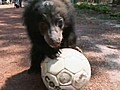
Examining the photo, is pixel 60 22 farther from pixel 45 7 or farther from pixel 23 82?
pixel 23 82

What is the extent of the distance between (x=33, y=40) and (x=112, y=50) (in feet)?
6.79

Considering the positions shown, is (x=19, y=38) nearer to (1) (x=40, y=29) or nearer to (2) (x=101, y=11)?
(1) (x=40, y=29)

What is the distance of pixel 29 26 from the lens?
11.7 feet

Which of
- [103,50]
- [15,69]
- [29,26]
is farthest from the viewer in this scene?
[103,50]

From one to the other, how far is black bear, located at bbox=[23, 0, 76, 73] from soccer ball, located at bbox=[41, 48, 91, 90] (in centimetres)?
10

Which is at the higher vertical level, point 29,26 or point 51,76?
point 29,26

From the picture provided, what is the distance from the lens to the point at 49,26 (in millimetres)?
3150

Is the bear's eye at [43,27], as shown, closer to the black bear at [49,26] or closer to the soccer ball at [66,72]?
the black bear at [49,26]

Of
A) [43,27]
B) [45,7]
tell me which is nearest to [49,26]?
[43,27]

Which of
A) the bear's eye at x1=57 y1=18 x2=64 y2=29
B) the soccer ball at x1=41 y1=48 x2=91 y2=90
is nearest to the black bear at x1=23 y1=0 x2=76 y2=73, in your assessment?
the bear's eye at x1=57 y1=18 x2=64 y2=29

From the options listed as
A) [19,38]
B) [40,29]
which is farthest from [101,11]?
[40,29]

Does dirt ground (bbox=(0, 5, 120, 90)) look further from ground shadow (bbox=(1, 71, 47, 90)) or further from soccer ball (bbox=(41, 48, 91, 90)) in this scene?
soccer ball (bbox=(41, 48, 91, 90))

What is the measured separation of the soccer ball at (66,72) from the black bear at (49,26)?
0.34 ft

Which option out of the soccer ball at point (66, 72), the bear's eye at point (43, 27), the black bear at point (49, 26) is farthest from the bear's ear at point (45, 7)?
the soccer ball at point (66, 72)
